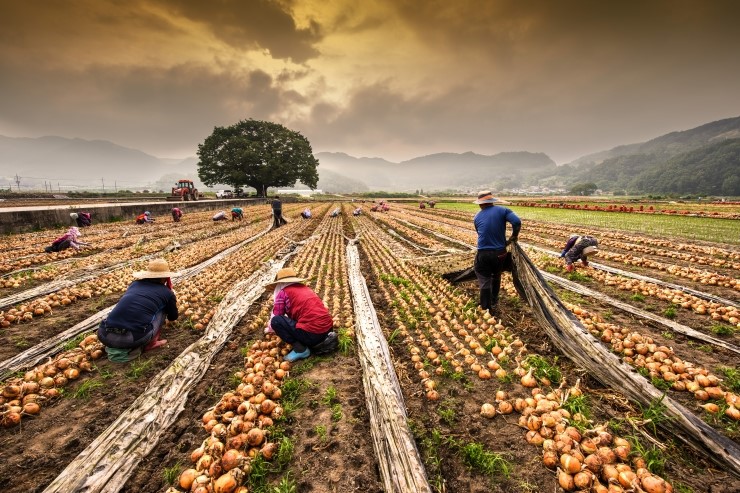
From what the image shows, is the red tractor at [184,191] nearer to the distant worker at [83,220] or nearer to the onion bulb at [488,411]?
the distant worker at [83,220]

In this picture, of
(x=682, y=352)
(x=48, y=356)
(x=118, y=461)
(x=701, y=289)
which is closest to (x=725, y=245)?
(x=701, y=289)

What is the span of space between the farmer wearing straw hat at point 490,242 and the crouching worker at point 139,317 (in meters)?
6.39

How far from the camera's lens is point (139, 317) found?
5.04m

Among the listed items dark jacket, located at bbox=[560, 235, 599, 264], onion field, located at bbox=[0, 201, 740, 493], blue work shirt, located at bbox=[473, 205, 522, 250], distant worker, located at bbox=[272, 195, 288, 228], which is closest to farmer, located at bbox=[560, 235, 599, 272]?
dark jacket, located at bbox=[560, 235, 599, 264]

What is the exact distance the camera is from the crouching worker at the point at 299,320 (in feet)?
16.4

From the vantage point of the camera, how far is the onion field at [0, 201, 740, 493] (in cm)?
296

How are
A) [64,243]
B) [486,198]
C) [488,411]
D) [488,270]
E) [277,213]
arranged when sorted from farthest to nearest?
1. [277,213]
2. [64,243]
3. [486,198]
4. [488,270]
5. [488,411]

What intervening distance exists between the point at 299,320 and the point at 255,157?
56673 mm

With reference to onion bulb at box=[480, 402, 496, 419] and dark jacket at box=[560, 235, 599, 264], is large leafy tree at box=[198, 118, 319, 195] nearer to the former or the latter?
dark jacket at box=[560, 235, 599, 264]

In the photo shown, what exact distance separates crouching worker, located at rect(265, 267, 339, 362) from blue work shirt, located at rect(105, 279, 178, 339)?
2.17 meters

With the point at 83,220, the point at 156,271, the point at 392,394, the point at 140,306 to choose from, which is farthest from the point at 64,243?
the point at 392,394

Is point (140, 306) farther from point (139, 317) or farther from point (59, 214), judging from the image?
point (59, 214)

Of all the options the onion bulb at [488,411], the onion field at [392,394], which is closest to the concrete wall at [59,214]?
the onion field at [392,394]

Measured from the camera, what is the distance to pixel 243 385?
4.09 metres
